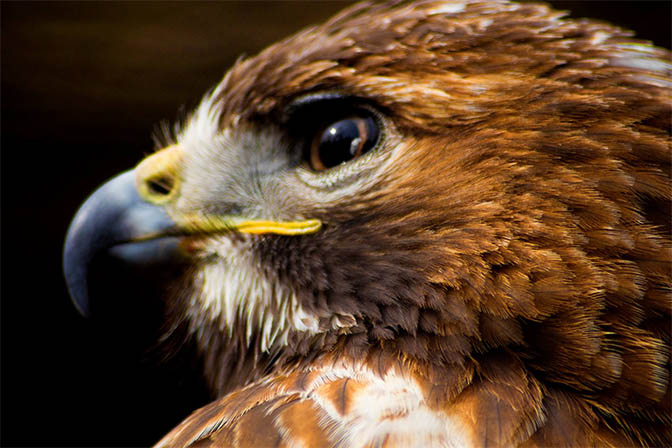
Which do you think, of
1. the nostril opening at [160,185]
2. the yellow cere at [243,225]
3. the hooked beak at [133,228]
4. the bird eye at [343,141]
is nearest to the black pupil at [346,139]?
the bird eye at [343,141]

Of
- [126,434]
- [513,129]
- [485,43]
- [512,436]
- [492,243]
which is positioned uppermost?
[485,43]

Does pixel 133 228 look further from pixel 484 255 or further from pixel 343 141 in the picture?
pixel 484 255

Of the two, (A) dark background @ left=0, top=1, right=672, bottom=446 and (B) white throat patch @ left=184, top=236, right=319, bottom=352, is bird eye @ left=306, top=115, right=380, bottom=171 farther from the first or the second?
(A) dark background @ left=0, top=1, right=672, bottom=446

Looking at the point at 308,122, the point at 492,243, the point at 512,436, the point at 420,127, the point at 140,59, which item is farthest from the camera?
the point at 140,59

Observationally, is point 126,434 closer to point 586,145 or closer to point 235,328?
point 235,328

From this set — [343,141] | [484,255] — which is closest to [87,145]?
[343,141]

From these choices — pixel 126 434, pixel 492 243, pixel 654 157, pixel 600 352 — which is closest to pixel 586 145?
pixel 654 157

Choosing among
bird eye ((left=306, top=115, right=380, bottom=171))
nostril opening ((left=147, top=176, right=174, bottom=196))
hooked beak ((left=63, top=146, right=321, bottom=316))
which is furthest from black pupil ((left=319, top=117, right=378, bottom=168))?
nostril opening ((left=147, top=176, right=174, bottom=196))
